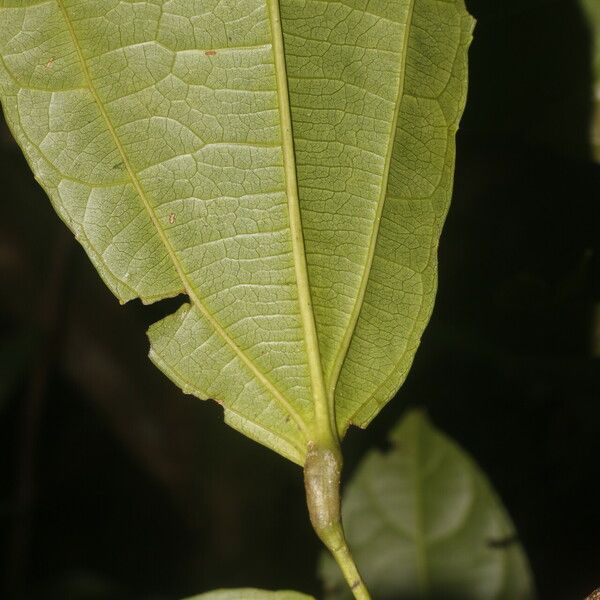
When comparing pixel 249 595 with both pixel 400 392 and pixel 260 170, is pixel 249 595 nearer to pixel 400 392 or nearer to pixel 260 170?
pixel 260 170

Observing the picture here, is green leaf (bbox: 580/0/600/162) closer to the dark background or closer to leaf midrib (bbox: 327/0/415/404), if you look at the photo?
the dark background

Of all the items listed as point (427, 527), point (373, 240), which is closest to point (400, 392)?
point (427, 527)

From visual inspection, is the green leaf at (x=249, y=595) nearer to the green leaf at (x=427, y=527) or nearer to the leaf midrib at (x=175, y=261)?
the leaf midrib at (x=175, y=261)

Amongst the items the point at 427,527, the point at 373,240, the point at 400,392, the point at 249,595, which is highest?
the point at 373,240

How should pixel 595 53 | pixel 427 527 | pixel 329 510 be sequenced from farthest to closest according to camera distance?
pixel 427 527
pixel 595 53
pixel 329 510

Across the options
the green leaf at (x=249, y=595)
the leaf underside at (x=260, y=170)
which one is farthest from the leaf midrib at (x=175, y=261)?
the green leaf at (x=249, y=595)

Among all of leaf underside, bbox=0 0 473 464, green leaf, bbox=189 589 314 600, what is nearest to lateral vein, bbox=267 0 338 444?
leaf underside, bbox=0 0 473 464
